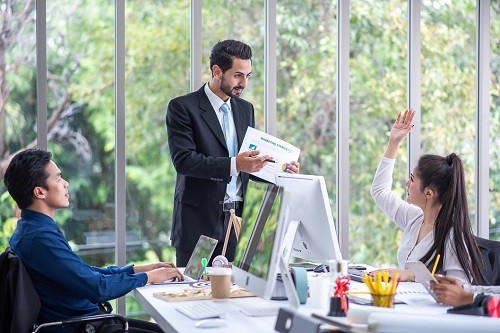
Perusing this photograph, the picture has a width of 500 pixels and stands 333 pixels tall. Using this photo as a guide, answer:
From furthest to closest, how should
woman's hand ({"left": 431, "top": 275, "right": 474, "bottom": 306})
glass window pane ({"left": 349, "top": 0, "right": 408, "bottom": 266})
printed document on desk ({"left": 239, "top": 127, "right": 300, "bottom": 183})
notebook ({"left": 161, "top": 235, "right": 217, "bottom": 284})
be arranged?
glass window pane ({"left": 349, "top": 0, "right": 408, "bottom": 266}) < printed document on desk ({"left": 239, "top": 127, "right": 300, "bottom": 183}) < notebook ({"left": 161, "top": 235, "right": 217, "bottom": 284}) < woman's hand ({"left": 431, "top": 275, "right": 474, "bottom": 306})

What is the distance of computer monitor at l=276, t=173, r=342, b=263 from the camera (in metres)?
2.80

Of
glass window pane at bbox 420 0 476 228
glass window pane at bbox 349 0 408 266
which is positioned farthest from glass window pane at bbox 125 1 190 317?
glass window pane at bbox 420 0 476 228

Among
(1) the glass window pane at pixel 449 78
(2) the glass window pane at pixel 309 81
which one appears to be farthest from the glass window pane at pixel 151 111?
(1) the glass window pane at pixel 449 78

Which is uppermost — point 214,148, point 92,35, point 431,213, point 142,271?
point 92,35

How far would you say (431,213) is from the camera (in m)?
3.17

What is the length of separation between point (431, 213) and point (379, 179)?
493 mm

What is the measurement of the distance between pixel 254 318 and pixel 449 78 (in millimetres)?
3416

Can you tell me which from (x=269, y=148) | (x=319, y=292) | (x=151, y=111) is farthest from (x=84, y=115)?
(x=319, y=292)

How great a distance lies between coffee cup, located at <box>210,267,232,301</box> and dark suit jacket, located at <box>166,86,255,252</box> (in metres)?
1.29

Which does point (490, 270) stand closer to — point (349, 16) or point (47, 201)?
point (47, 201)

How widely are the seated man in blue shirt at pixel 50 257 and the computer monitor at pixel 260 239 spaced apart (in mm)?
479

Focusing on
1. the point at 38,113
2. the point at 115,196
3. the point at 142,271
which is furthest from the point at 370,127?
the point at 142,271

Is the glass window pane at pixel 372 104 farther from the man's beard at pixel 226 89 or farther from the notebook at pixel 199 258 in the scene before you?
the notebook at pixel 199 258

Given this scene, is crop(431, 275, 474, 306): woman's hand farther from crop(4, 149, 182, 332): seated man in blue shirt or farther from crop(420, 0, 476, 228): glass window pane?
crop(420, 0, 476, 228): glass window pane
